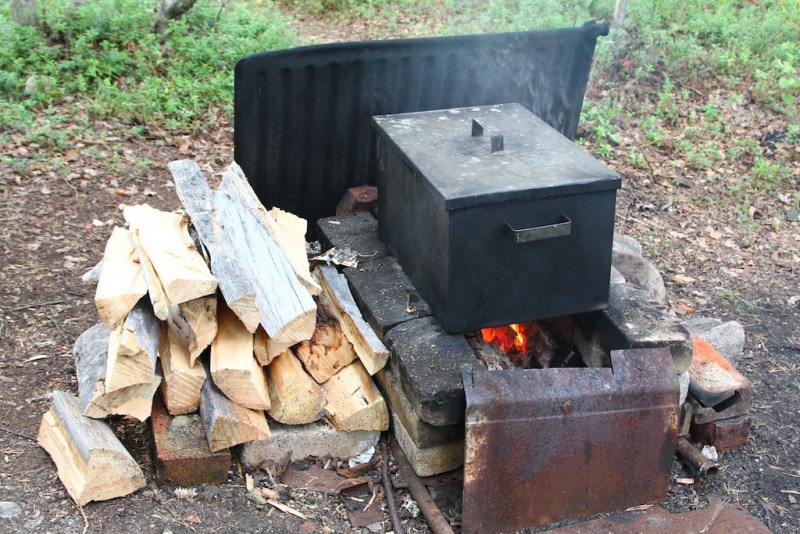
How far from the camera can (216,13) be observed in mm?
7926

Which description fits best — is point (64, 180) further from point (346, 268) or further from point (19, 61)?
point (346, 268)

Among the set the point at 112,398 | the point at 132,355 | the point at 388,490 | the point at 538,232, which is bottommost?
the point at 388,490

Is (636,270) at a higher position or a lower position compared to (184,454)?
higher

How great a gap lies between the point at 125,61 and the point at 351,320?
442 centimetres

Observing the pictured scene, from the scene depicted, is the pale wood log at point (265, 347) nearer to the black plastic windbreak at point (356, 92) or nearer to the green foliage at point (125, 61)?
the black plastic windbreak at point (356, 92)

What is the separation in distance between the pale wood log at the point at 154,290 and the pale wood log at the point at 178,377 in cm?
14

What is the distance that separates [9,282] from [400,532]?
2786 millimetres

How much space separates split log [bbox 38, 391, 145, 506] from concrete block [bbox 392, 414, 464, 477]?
1.15 metres

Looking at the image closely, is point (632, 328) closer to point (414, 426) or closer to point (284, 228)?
point (414, 426)

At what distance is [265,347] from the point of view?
3506 millimetres

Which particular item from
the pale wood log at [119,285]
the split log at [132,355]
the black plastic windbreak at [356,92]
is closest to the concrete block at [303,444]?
the split log at [132,355]

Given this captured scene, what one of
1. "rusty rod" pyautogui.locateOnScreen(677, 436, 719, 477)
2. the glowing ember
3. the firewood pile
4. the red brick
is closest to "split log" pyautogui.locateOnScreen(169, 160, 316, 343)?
the firewood pile

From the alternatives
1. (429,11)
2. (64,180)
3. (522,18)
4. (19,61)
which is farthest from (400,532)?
(429,11)

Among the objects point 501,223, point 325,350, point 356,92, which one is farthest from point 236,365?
point 356,92
